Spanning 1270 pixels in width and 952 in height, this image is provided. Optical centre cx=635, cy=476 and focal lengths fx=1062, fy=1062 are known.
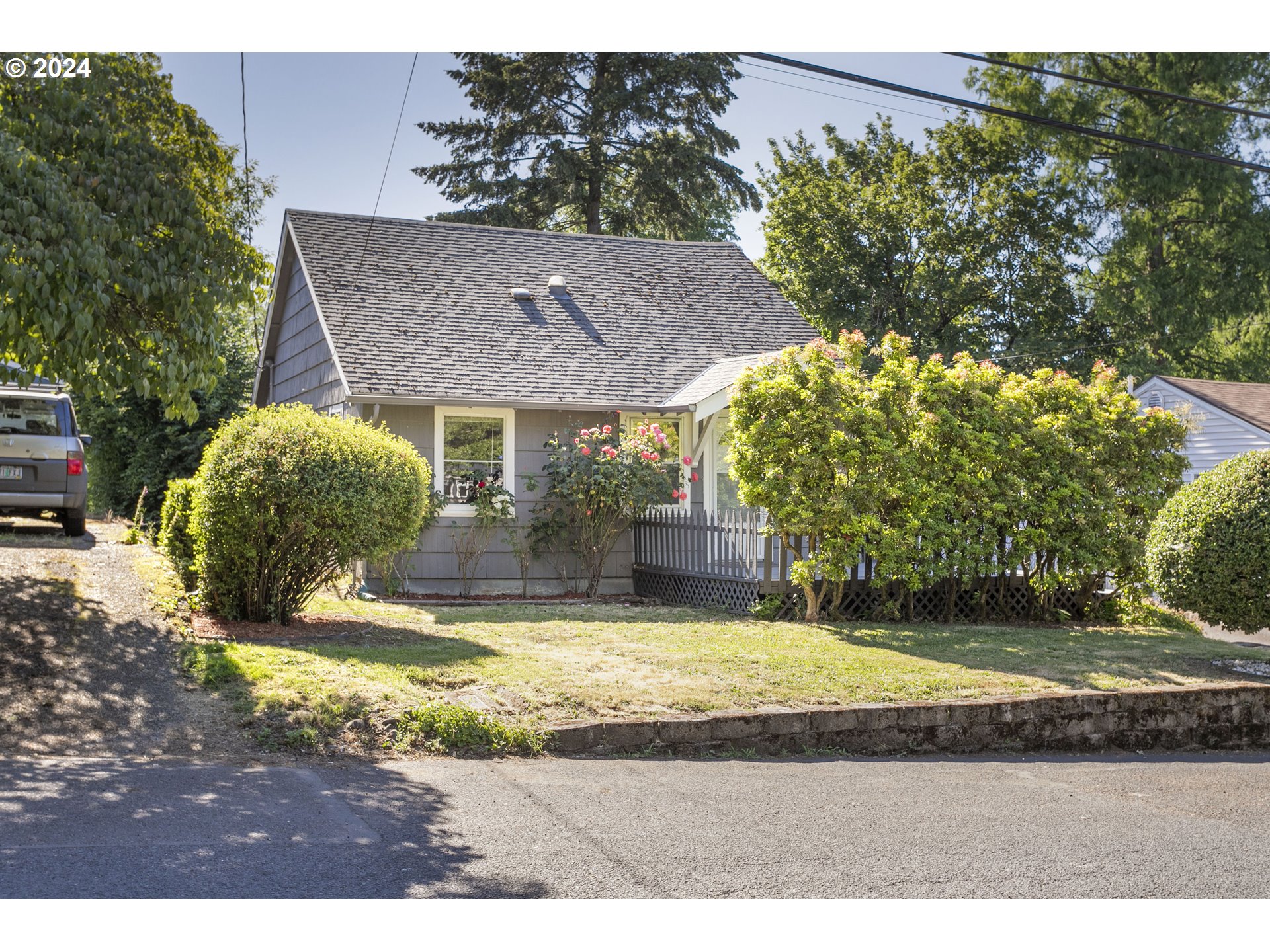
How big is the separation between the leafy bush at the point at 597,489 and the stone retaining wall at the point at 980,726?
7.73m

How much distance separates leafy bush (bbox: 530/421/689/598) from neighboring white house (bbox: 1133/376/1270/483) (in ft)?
43.5

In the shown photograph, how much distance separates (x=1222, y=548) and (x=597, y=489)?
8.14 meters

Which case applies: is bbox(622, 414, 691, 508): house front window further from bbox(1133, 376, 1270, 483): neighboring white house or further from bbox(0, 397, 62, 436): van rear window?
bbox(1133, 376, 1270, 483): neighboring white house

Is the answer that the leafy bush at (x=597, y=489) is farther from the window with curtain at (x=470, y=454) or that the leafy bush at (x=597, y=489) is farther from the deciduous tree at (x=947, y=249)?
the deciduous tree at (x=947, y=249)

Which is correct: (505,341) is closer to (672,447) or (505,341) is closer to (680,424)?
(680,424)

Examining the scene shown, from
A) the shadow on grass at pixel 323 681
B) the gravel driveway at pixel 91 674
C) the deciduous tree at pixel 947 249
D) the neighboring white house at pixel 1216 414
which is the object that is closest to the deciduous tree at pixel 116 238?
the gravel driveway at pixel 91 674

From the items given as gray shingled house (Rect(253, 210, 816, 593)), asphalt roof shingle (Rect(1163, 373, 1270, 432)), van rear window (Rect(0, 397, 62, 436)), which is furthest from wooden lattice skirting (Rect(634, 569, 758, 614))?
asphalt roof shingle (Rect(1163, 373, 1270, 432))

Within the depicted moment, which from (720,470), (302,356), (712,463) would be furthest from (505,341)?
(302,356)

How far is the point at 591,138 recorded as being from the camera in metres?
31.3

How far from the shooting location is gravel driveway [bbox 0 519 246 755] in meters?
6.72

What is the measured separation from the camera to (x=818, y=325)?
3366 centimetres

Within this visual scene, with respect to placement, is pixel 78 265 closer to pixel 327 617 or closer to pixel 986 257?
pixel 327 617

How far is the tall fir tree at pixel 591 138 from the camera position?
3108 cm

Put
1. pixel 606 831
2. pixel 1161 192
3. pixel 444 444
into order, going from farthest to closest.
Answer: pixel 1161 192
pixel 444 444
pixel 606 831
